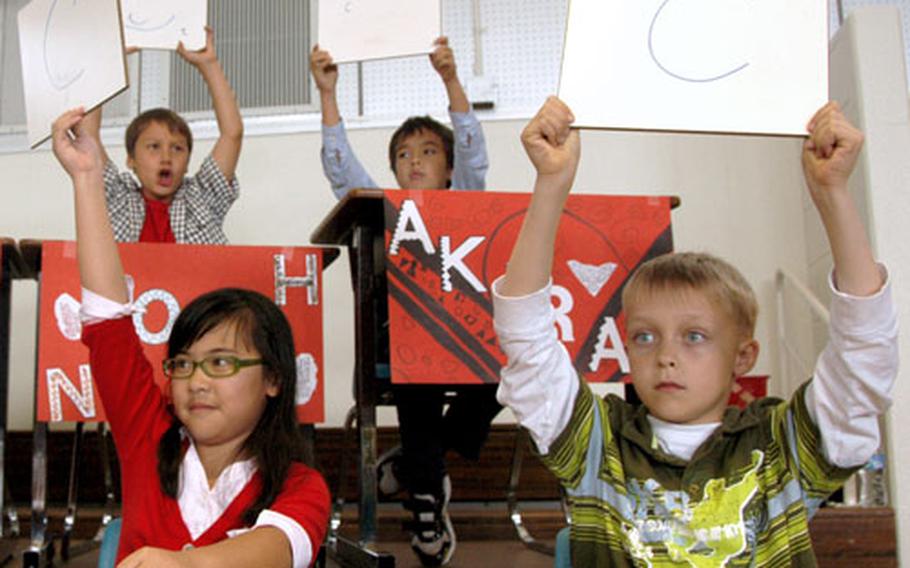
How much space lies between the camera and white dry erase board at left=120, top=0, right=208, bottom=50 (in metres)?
2.46

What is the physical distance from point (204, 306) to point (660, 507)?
2.52ft

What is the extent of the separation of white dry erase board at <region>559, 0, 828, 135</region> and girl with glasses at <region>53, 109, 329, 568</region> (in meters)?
0.66

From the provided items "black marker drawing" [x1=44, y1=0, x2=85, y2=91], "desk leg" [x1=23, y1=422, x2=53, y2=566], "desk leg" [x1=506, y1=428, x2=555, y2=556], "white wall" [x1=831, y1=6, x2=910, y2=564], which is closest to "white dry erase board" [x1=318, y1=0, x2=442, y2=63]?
"black marker drawing" [x1=44, y1=0, x2=85, y2=91]

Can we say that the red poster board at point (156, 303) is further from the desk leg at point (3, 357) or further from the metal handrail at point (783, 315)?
the metal handrail at point (783, 315)

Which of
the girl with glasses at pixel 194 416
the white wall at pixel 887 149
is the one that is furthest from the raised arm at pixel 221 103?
the white wall at pixel 887 149

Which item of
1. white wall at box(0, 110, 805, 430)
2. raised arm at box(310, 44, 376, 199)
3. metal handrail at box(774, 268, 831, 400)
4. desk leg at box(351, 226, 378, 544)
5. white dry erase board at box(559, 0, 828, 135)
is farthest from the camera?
white wall at box(0, 110, 805, 430)

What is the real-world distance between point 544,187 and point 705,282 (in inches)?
11.1

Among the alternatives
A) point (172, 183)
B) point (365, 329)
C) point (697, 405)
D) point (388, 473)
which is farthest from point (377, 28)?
point (697, 405)

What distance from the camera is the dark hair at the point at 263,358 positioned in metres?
A: 1.46

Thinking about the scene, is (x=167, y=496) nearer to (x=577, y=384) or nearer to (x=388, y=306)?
(x=577, y=384)

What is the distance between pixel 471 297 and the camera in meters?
2.15

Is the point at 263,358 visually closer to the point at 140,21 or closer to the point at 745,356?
the point at 745,356

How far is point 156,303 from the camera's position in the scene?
210 cm

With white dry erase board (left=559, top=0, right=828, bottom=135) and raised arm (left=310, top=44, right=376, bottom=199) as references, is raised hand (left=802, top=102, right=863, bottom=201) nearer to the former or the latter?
white dry erase board (left=559, top=0, right=828, bottom=135)
